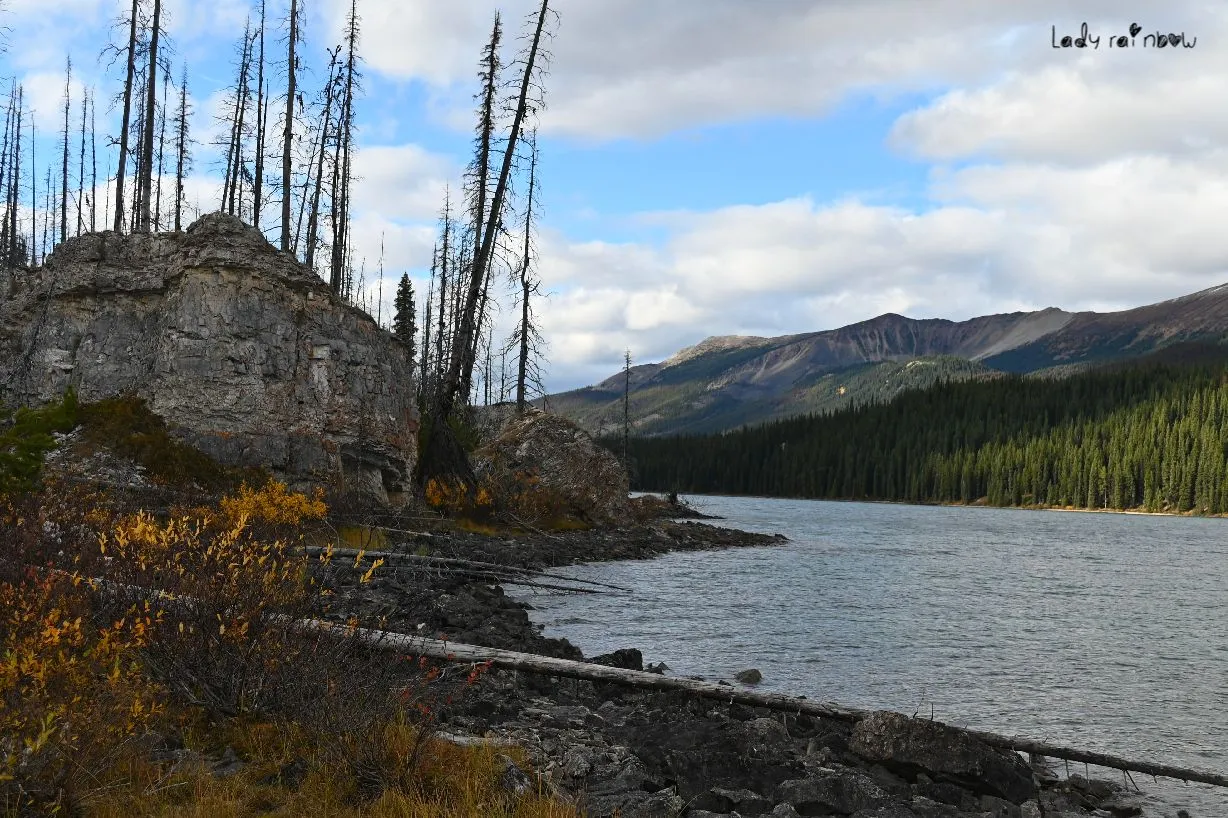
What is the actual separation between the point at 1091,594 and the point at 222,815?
2876cm

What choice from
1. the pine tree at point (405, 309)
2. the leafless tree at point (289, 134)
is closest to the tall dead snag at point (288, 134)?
the leafless tree at point (289, 134)

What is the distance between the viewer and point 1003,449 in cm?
14775

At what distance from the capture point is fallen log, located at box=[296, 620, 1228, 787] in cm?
921

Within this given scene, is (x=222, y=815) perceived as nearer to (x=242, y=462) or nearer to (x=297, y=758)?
(x=297, y=758)

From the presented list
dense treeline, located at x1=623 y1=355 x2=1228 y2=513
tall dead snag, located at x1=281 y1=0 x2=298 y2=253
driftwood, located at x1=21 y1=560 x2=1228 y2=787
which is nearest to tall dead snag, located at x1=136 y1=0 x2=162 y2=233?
tall dead snag, located at x1=281 y1=0 x2=298 y2=253

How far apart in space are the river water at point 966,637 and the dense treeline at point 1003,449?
103937mm

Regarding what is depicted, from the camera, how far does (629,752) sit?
803cm

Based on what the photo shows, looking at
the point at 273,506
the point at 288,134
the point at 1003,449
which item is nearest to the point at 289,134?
the point at 288,134

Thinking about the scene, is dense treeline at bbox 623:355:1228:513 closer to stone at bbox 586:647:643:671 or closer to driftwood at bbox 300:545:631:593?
driftwood at bbox 300:545:631:593

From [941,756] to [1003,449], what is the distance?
505 ft

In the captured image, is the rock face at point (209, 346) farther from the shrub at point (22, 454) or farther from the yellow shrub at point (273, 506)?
the shrub at point (22, 454)

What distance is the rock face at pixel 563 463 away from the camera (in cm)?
3753

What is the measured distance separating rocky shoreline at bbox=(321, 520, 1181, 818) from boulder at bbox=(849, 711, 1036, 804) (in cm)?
1

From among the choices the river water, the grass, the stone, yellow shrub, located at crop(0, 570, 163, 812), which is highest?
yellow shrub, located at crop(0, 570, 163, 812)
